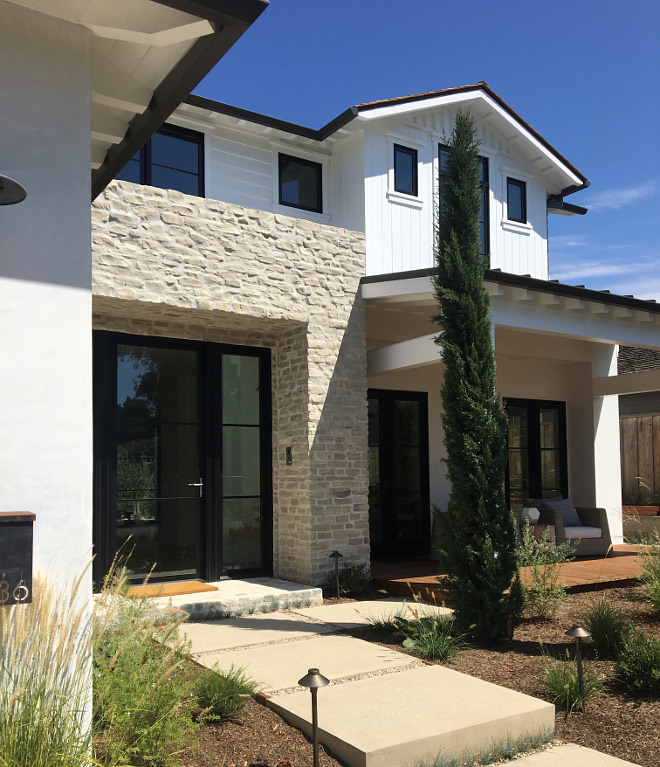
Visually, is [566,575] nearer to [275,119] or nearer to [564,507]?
[564,507]

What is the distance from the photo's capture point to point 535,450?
39.0 feet

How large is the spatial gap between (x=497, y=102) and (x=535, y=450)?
5.71 metres

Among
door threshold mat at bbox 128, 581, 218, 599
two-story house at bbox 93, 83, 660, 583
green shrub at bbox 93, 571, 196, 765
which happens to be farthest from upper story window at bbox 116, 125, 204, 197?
green shrub at bbox 93, 571, 196, 765

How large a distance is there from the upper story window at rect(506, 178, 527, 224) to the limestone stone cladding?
13.6 feet

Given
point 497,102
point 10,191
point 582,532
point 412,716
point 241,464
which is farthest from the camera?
point 497,102

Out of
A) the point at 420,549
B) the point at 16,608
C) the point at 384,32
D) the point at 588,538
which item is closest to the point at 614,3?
the point at 384,32

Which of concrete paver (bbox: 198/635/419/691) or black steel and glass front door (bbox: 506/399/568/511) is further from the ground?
black steel and glass front door (bbox: 506/399/568/511)

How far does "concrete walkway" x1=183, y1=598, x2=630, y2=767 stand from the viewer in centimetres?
361

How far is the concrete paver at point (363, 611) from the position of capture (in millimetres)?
6579

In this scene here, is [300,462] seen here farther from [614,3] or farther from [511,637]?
[614,3]

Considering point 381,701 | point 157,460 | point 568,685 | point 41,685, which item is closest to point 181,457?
point 157,460

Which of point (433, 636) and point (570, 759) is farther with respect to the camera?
point (433, 636)

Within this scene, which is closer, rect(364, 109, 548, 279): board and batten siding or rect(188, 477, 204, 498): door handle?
rect(188, 477, 204, 498): door handle

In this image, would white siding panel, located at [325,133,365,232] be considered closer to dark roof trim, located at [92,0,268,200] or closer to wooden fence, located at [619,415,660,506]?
dark roof trim, located at [92,0,268,200]
